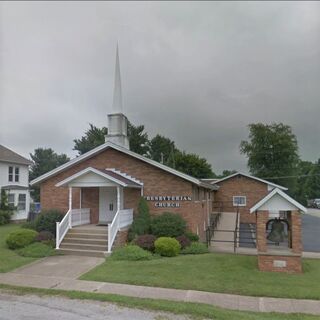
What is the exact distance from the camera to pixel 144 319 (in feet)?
21.4

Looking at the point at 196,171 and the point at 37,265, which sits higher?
the point at 196,171

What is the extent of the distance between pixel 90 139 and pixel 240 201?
3017 cm

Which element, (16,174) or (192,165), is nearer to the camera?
(16,174)

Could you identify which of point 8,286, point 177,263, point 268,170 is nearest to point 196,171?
point 268,170

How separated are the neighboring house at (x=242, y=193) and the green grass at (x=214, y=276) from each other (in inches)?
758

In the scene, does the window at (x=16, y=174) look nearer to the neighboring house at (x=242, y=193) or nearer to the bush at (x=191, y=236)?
the neighboring house at (x=242, y=193)

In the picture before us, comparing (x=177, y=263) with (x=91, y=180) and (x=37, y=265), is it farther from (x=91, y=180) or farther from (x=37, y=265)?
(x=91, y=180)

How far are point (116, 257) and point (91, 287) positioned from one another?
362 centimetres

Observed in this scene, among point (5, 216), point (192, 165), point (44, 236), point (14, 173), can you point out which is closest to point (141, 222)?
point (44, 236)

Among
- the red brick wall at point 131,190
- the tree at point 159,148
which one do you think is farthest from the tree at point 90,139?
the red brick wall at point 131,190

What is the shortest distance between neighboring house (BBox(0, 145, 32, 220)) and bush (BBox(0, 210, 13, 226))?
87cm

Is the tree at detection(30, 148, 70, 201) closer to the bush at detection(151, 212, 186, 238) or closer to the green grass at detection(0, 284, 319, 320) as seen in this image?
the bush at detection(151, 212, 186, 238)

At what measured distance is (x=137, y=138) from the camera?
53.9 meters

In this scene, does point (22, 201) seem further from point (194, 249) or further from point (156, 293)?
point (156, 293)
